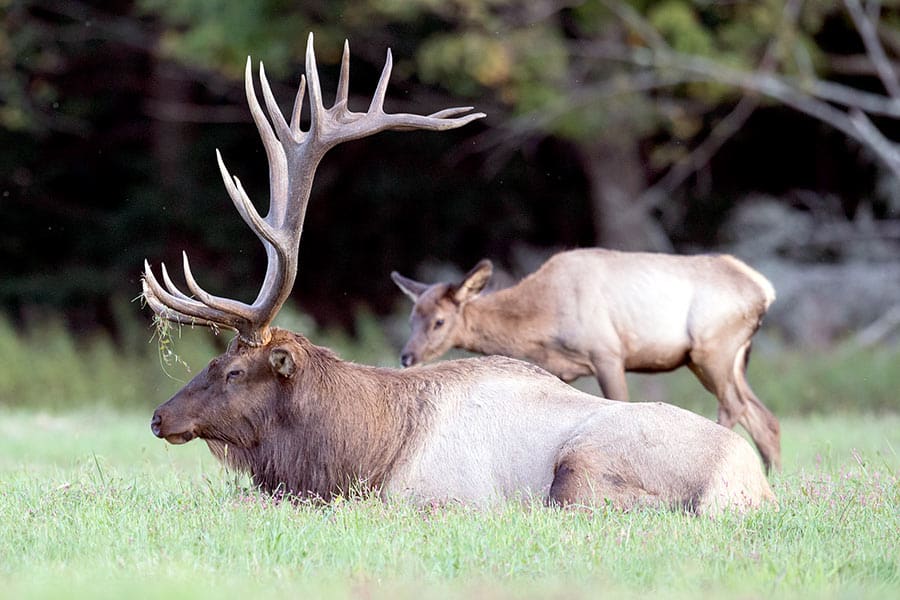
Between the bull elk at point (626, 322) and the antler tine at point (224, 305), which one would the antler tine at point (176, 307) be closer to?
the antler tine at point (224, 305)

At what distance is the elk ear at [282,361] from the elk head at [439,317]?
167 inches

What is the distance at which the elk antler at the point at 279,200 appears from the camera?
747 cm

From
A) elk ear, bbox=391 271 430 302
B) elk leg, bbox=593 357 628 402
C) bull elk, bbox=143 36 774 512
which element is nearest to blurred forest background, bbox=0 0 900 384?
elk ear, bbox=391 271 430 302

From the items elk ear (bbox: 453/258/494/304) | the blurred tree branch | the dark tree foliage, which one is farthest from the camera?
the dark tree foliage

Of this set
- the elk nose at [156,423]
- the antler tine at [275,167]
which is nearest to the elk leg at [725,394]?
the antler tine at [275,167]

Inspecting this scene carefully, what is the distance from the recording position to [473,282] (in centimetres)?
1195

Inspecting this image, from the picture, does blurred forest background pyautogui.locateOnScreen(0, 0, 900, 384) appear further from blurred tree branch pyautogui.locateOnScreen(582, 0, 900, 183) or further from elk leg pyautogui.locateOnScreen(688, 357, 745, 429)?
elk leg pyautogui.locateOnScreen(688, 357, 745, 429)

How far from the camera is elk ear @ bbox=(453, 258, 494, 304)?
11867 millimetres

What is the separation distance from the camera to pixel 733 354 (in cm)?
1127

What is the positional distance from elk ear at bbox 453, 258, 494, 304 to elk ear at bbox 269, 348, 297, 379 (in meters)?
4.36

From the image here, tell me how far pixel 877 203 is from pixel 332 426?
19.2 metres

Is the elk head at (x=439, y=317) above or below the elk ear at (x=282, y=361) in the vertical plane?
below

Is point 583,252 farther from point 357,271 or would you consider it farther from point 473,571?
point 357,271

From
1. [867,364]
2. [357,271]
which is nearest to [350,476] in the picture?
[867,364]
